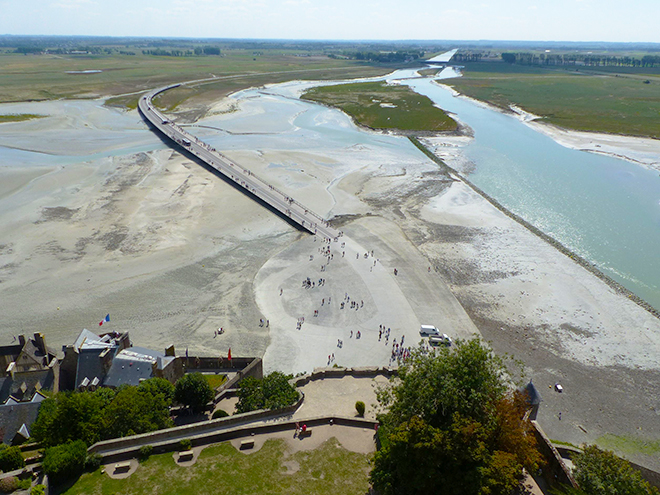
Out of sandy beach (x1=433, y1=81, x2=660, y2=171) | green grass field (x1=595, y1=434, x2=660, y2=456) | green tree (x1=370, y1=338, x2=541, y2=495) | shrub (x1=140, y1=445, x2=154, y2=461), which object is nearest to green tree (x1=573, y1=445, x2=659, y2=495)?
green tree (x1=370, y1=338, x2=541, y2=495)

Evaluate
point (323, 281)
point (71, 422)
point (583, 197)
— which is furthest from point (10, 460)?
point (583, 197)

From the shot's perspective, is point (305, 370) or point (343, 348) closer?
point (305, 370)

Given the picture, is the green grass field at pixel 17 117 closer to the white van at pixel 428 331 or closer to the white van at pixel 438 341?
the white van at pixel 428 331

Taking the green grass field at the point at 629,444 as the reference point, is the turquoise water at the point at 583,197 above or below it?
above

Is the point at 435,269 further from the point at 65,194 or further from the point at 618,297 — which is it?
the point at 65,194

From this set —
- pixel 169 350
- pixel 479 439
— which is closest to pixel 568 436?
pixel 479 439

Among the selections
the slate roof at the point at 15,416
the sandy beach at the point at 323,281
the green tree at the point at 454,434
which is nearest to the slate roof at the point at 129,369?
the slate roof at the point at 15,416

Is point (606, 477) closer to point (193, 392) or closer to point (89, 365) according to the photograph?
point (193, 392)
